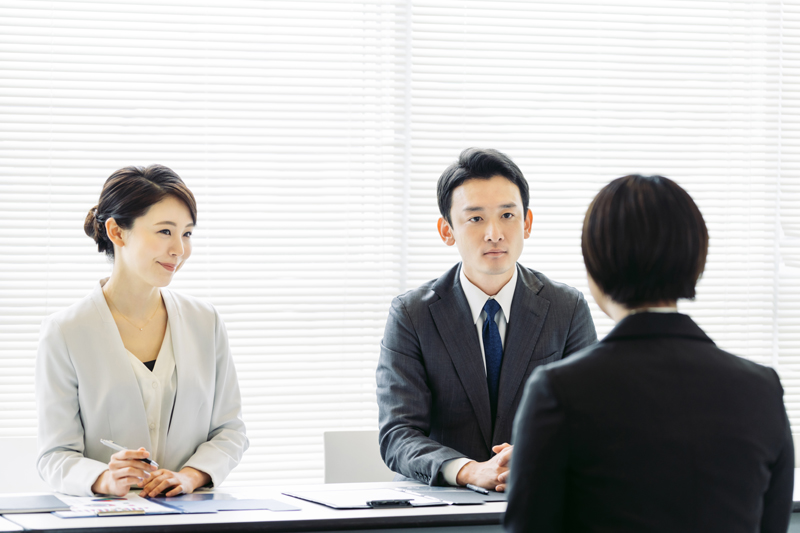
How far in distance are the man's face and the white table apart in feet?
2.69

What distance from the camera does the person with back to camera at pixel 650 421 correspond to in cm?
93

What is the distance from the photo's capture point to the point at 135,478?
5.96ft

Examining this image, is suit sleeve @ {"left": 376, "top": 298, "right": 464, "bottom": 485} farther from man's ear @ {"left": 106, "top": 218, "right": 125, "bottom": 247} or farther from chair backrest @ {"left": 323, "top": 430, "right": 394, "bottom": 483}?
man's ear @ {"left": 106, "top": 218, "right": 125, "bottom": 247}

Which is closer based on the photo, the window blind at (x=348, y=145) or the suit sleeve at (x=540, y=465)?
the suit sleeve at (x=540, y=465)

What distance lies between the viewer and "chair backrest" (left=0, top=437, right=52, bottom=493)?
2322mm

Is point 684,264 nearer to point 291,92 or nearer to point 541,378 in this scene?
point 541,378

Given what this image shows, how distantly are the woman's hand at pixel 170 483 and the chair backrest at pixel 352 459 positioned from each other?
1.73 ft

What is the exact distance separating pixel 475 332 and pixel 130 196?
1.13 m

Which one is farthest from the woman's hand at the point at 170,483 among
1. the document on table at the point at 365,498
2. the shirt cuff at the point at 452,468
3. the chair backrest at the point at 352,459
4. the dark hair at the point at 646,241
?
the dark hair at the point at 646,241

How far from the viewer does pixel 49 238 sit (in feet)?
9.70

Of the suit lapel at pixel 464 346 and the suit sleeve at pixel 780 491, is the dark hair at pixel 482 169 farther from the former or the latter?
the suit sleeve at pixel 780 491

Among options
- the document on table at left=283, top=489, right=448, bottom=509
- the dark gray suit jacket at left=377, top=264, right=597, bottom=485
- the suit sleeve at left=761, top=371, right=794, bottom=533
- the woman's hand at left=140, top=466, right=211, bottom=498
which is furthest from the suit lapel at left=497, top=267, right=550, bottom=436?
the suit sleeve at left=761, top=371, right=794, bottom=533

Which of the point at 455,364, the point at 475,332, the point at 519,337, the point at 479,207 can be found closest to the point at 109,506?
the point at 455,364

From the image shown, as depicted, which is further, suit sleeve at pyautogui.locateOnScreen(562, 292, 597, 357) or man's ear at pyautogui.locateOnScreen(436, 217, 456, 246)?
man's ear at pyautogui.locateOnScreen(436, 217, 456, 246)
